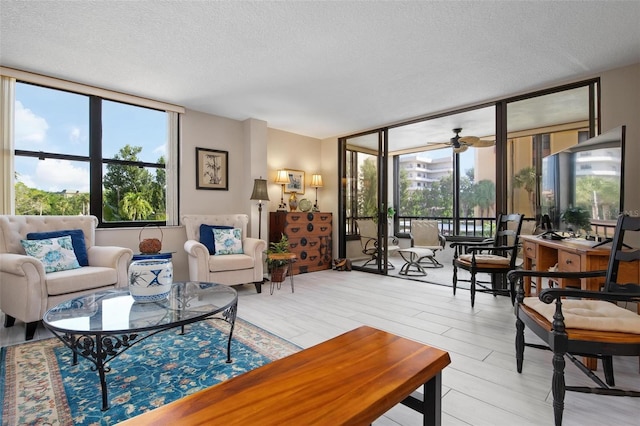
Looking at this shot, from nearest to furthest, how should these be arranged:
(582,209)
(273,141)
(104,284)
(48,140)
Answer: (582,209) → (104,284) → (48,140) → (273,141)

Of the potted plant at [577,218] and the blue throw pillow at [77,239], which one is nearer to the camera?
the potted plant at [577,218]

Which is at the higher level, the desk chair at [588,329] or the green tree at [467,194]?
the green tree at [467,194]

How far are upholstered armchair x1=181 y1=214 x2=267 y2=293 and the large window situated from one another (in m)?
0.59

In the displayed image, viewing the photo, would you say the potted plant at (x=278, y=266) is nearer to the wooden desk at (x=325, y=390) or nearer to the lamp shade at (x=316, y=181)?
the lamp shade at (x=316, y=181)

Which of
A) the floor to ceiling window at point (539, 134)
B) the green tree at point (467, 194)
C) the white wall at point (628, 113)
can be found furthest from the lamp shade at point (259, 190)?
the green tree at point (467, 194)

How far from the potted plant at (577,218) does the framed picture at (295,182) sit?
381cm

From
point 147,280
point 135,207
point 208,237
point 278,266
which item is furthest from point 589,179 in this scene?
point 135,207

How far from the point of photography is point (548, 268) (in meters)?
2.93

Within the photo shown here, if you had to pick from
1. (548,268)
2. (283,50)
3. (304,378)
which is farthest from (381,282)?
(304,378)

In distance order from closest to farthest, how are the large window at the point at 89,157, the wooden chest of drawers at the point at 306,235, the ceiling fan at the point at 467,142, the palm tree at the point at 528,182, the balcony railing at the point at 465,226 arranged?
the large window at the point at 89,157
the palm tree at the point at 528,182
the ceiling fan at the point at 467,142
the wooden chest of drawers at the point at 306,235
the balcony railing at the point at 465,226

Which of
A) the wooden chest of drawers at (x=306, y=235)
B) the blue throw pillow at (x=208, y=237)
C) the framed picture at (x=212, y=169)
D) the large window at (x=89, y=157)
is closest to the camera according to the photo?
the large window at (x=89, y=157)

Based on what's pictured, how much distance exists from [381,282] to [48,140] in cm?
446

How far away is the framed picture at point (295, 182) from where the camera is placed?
5.38 m

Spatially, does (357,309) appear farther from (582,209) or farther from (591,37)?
(591,37)
